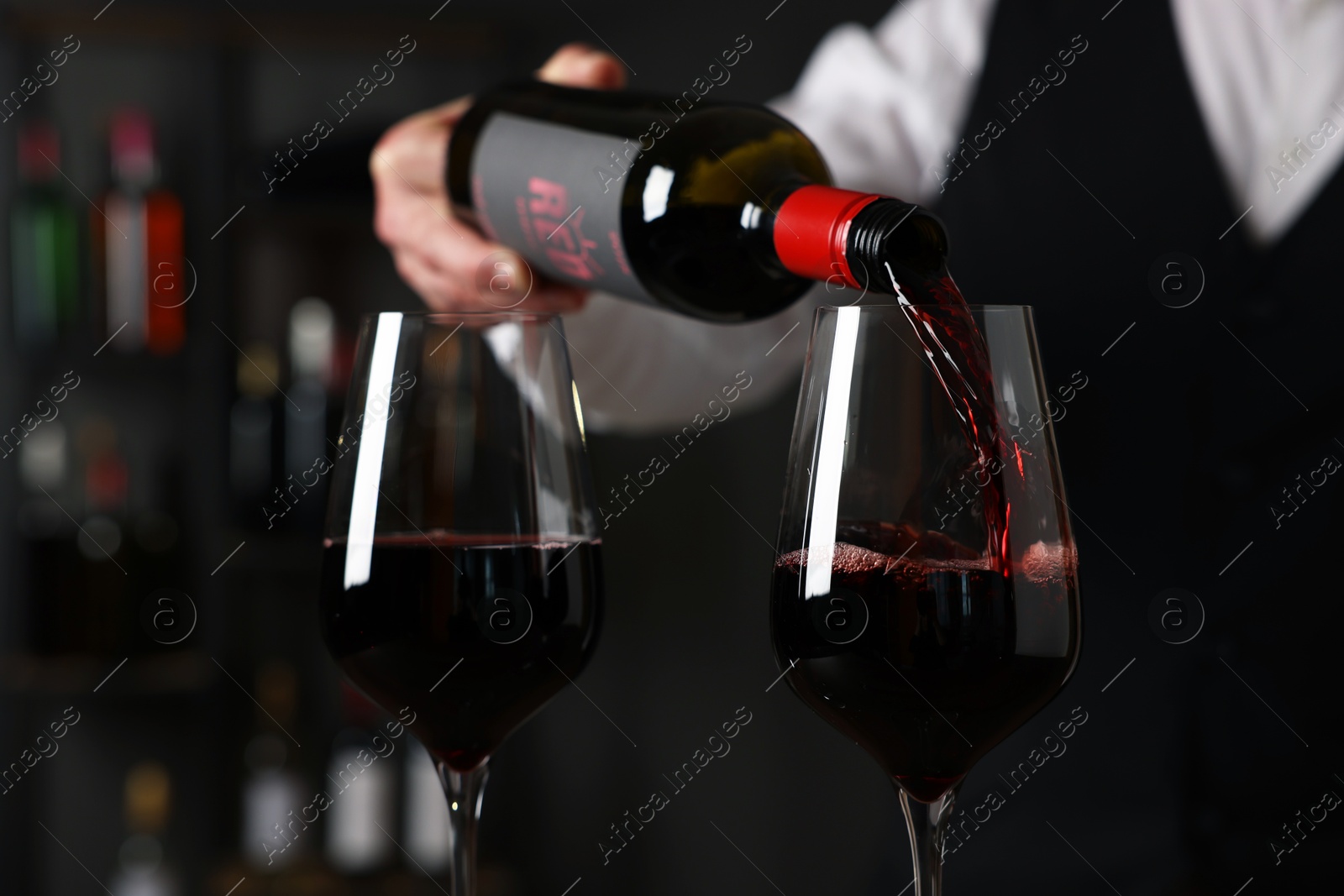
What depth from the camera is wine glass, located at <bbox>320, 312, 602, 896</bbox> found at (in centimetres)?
53

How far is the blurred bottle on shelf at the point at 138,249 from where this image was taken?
186 cm

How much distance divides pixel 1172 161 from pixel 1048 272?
139 mm

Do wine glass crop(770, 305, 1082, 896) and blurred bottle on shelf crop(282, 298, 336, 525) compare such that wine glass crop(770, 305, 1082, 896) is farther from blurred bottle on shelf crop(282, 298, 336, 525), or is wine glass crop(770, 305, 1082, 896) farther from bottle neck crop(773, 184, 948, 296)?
blurred bottle on shelf crop(282, 298, 336, 525)

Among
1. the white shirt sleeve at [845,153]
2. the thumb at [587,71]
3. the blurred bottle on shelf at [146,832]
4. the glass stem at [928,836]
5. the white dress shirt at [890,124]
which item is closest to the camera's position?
the glass stem at [928,836]

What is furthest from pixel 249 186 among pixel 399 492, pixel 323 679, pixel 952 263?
pixel 399 492

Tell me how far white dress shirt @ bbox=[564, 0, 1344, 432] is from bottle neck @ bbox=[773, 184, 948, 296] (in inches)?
22.8

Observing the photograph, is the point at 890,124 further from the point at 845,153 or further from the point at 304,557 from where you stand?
the point at 304,557

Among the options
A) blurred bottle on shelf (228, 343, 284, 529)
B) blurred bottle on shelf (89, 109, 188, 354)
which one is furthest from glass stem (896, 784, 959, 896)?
blurred bottle on shelf (89, 109, 188, 354)

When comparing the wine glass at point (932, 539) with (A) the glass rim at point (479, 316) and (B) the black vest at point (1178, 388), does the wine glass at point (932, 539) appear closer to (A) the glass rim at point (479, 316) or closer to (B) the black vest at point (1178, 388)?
(A) the glass rim at point (479, 316)

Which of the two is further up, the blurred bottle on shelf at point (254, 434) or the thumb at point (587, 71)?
the blurred bottle on shelf at point (254, 434)

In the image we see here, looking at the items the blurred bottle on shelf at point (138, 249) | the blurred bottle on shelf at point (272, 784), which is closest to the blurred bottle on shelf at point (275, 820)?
the blurred bottle on shelf at point (272, 784)

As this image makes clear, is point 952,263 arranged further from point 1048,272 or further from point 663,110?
point 663,110

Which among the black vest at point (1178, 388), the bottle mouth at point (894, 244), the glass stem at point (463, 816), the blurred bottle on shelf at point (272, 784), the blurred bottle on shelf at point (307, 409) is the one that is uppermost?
the blurred bottle on shelf at point (307, 409)

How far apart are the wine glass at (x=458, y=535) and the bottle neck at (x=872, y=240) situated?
0.14m
